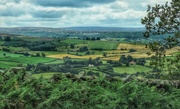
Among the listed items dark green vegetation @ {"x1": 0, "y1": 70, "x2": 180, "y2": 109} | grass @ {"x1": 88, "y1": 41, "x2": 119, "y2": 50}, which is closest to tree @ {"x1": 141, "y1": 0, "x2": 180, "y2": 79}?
dark green vegetation @ {"x1": 0, "y1": 70, "x2": 180, "y2": 109}

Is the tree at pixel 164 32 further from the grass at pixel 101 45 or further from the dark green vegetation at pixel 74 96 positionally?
the grass at pixel 101 45

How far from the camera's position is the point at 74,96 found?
6.78m

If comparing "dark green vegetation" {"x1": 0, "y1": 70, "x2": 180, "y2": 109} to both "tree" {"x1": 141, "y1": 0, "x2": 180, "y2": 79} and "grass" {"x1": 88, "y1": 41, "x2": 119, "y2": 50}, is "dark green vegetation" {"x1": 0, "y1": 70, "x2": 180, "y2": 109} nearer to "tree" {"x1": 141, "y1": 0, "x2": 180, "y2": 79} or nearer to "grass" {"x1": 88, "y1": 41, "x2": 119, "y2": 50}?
"tree" {"x1": 141, "y1": 0, "x2": 180, "y2": 79}

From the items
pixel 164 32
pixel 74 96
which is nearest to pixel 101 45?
pixel 164 32

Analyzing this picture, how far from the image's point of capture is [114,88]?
25.6 feet

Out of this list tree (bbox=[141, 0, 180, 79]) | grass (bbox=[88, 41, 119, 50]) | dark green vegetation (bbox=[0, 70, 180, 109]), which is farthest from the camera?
grass (bbox=[88, 41, 119, 50])

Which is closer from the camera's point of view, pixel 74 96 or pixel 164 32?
pixel 74 96

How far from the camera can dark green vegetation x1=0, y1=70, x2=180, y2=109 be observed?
257 inches

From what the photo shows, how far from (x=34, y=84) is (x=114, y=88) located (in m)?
1.91

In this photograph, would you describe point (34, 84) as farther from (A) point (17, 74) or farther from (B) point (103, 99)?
(B) point (103, 99)

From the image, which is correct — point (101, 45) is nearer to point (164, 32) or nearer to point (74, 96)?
point (164, 32)

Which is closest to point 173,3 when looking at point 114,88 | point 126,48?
point 114,88

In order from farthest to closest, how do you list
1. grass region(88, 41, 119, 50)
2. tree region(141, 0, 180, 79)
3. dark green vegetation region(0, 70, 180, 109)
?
grass region(88, 41, 119, 50), tree region(141, 0, 180, 79), dark green vegetation region(0, 70, 180, 109)

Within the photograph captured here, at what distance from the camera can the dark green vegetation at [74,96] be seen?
6.53m
